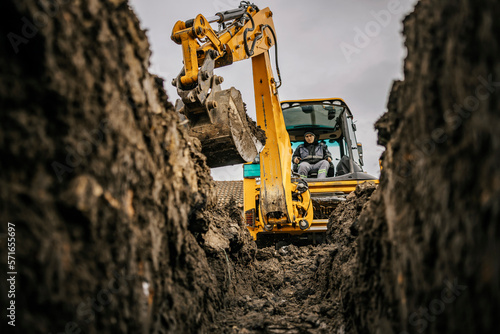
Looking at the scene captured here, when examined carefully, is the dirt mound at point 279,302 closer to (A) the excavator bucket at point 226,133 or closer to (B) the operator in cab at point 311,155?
(A) the excavator bucket at point 226,133

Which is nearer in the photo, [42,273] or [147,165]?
[42,273]

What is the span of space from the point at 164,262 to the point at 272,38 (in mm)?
3959

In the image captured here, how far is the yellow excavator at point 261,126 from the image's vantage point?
320 centimetres

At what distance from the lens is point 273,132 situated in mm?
4484

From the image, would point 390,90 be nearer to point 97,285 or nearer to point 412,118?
point 412,118

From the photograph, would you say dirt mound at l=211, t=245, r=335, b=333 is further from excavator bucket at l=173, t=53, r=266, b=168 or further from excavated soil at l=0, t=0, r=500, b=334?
excavator bucket at l=173, t=53, r=266, b=168

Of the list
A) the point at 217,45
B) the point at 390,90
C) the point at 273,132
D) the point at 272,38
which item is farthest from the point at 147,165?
the point at 272,38

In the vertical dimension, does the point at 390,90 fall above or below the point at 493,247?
above

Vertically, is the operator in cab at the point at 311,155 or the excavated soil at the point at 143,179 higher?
the operator in cab at the point at 311,155

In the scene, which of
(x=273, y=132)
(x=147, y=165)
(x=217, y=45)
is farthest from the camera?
(x=273, y=132)

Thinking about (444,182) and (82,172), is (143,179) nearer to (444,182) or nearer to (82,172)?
(82,172)

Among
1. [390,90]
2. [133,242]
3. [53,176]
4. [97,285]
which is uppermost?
[390,90]

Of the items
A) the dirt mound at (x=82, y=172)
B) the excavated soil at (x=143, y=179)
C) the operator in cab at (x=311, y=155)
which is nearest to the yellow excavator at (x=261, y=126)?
the operator in cab at (x=311, y=155)

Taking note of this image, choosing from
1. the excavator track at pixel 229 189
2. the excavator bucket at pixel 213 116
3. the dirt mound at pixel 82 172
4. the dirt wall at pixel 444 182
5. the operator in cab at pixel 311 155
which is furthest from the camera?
the excavator track at pixel 229 189
